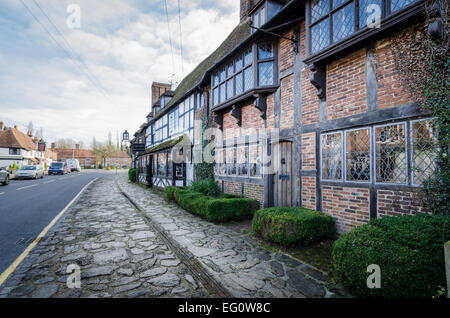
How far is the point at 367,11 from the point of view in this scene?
466 cm

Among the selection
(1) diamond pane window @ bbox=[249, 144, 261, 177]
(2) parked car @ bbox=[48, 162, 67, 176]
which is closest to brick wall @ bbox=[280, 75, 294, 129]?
(1) diamond pane window @ bbox=[249, 144, 261, 177]

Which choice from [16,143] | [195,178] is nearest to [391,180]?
[195,178]

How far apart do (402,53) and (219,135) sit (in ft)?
24.5

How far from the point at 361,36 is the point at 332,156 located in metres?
2.59

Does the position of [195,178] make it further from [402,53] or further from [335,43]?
[402,53]

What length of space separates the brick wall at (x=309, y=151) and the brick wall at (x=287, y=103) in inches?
29.7

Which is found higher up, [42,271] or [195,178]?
[195,178]

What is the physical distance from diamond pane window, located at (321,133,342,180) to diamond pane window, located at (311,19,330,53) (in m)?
2.18

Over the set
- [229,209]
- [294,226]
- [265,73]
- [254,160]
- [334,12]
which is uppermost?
[334,12]

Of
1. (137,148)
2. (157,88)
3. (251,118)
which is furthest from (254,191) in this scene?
(157,88)

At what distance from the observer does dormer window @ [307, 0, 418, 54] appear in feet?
14.4

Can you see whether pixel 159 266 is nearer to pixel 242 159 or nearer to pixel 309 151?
pixel 309 151

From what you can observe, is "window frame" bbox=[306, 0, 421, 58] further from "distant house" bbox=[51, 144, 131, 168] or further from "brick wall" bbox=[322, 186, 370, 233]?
"distant house" bbox=[51, 144, 131, 168]
